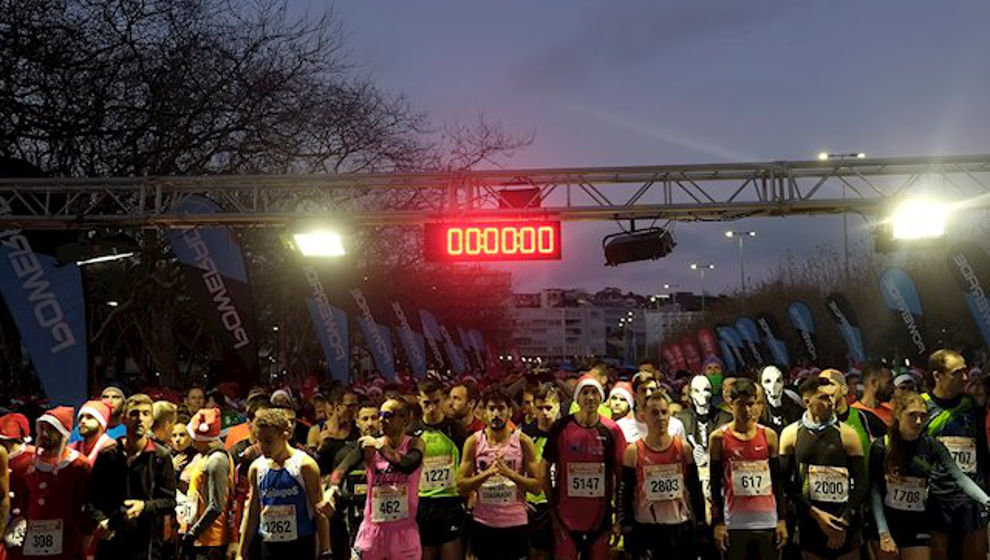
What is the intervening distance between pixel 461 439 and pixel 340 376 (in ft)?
33.6

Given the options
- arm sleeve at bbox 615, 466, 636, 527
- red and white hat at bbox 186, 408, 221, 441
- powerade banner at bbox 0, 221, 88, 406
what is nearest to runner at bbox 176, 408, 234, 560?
red and white hat at bbox 186, 408, 221, 441

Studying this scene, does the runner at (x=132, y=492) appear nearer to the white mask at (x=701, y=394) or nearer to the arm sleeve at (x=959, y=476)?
the white mask at (x=701, y=394)

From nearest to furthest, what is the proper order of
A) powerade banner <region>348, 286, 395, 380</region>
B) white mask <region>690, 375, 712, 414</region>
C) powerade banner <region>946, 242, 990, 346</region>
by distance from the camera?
white mask <region>690, 375, 712, 414</region>
powerade banner <region>946, 242, 990, 346</region>
powerade banner <region>348, 286, 395, 380</region>

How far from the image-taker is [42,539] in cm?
665

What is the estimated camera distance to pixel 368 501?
7273mm

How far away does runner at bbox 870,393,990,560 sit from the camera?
7113mm

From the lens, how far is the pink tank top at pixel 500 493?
7.75 metres

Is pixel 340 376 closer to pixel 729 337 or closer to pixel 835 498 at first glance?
pixel 835 498

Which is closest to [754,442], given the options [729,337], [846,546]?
[846,546]

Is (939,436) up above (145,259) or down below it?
below

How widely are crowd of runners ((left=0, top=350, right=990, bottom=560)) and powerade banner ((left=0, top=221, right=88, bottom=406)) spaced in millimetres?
4667

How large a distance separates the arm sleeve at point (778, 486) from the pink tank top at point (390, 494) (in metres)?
2.78

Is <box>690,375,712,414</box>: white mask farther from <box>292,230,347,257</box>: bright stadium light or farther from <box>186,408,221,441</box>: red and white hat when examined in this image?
<box>292,230,347,257</box>: bright stadium light

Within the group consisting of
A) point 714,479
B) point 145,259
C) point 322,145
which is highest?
point 322,145
